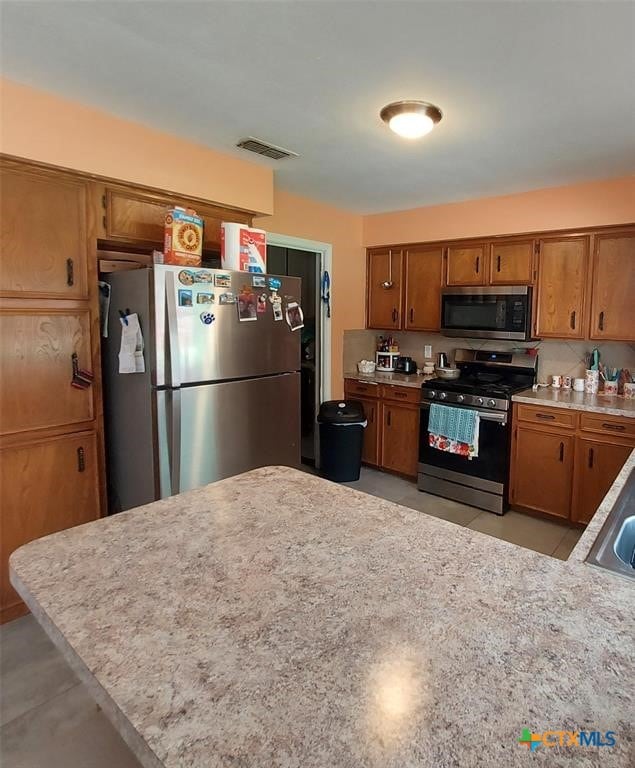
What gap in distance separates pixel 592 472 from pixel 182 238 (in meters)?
2.93

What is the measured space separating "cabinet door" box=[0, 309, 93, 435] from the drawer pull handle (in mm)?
133

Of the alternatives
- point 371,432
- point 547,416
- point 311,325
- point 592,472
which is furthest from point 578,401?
point 311,325

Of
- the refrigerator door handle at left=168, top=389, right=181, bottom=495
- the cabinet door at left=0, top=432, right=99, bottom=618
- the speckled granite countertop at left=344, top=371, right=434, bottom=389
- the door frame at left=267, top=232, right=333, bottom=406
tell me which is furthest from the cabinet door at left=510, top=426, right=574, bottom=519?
the cabinet door at left=0, top=432, right=99, bottom=618

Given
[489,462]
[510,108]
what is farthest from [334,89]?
[489,462]

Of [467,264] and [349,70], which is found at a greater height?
[349,70]

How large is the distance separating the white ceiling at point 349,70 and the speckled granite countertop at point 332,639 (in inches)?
62.3

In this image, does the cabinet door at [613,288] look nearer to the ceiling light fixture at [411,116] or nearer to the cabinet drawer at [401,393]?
the cabinet drawer at [401,393]

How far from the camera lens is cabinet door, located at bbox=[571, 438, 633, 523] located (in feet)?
10.2

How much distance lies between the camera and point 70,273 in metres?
2.32

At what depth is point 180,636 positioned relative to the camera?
83 centimetres

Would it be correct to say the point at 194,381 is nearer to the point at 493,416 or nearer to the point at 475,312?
the point at 493,416

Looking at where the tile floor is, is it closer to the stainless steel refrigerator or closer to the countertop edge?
the stainless steel refrigerator

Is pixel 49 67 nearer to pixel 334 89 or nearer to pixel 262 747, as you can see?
pixel 334 89

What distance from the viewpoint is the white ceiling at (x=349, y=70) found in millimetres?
1550
